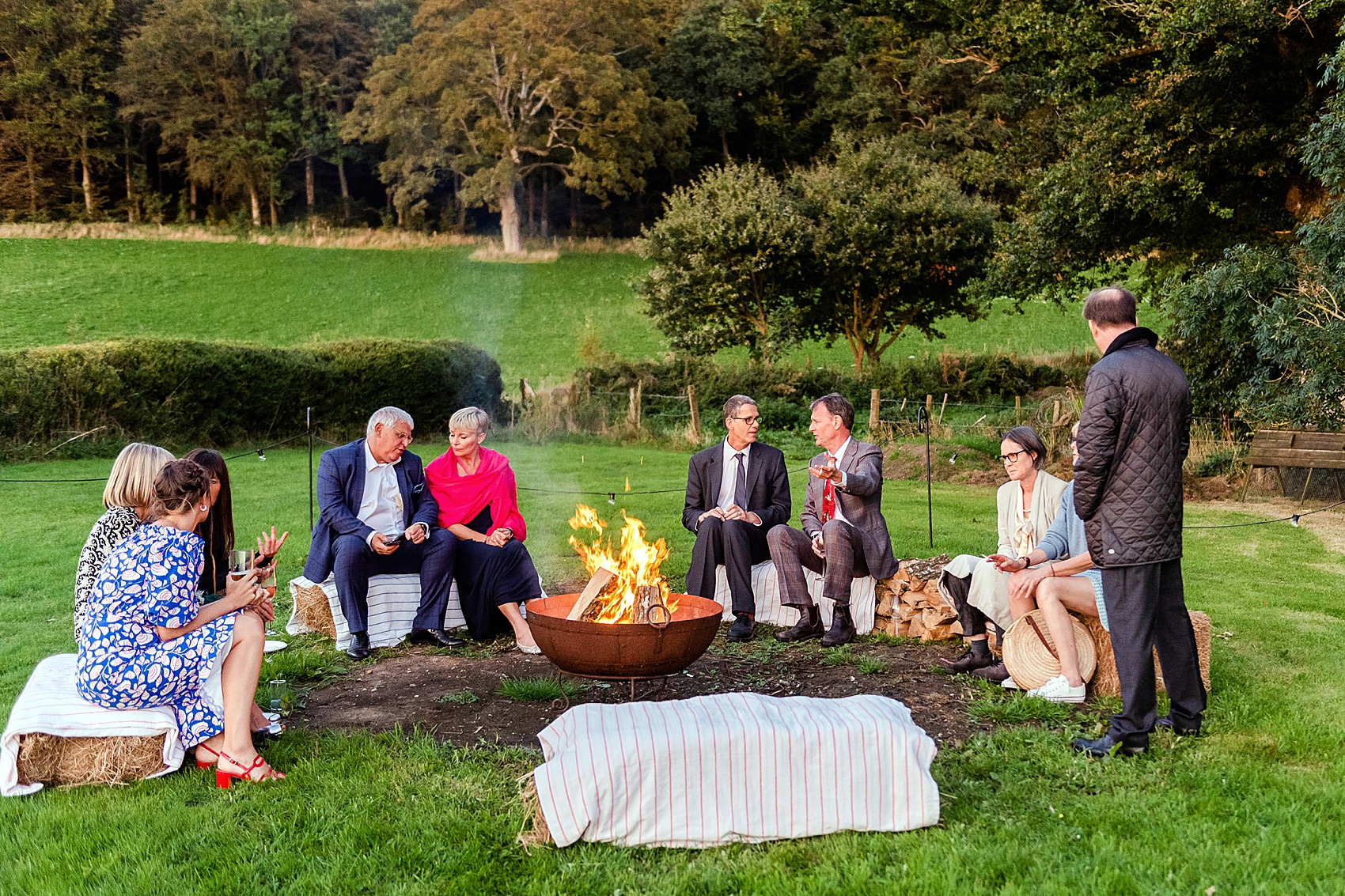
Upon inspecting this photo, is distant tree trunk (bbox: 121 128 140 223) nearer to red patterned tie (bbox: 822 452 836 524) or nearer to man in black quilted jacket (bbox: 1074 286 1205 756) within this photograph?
red patterned tie (bbox: 822 452 836 524)

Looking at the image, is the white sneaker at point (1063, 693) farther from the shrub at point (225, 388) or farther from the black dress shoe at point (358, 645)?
the shrub at point (225, 388)

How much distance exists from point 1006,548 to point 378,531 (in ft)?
10.9

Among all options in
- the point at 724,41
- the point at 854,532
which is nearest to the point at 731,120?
the point at 724,41

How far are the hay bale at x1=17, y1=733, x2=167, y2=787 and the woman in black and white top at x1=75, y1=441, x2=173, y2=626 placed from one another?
53cm

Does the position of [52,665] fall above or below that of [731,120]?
below

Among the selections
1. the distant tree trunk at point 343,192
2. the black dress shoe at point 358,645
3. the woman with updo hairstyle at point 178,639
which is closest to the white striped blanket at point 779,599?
the black dress shoe at point 358,645

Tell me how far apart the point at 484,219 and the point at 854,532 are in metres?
30.9

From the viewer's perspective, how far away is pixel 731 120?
32312 millimetres

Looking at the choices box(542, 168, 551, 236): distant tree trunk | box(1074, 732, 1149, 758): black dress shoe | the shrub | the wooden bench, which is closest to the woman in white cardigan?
box(1074, 732, 1149, 758): black dress shoe

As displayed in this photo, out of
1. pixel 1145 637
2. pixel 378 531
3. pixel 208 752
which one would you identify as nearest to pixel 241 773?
pixel 208 752

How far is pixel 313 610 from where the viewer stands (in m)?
6.30

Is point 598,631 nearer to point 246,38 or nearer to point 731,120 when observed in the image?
point 731,120

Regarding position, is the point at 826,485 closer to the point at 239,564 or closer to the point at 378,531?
the point at 378,531

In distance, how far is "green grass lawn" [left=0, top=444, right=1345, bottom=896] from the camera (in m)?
3.20
